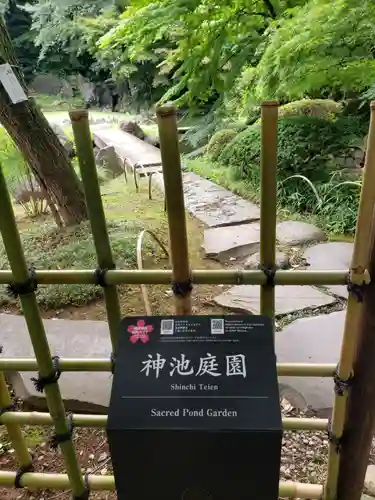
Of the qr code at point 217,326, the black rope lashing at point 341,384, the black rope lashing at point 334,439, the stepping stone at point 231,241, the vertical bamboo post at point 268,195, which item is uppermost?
the vertical bamboo post at point 268,195

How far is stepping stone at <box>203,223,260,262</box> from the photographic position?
121 inches

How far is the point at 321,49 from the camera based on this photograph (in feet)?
9.01

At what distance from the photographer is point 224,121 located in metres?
6.75

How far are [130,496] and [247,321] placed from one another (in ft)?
1.29

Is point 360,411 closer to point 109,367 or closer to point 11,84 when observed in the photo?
point 109,367

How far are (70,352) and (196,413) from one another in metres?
1.39

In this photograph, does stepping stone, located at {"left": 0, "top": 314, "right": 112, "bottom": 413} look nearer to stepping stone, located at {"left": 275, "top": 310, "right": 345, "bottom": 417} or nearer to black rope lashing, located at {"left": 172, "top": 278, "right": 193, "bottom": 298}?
stepping stone, located at {"left": 275, "top": 310, "right": 345, "bottom": 417}

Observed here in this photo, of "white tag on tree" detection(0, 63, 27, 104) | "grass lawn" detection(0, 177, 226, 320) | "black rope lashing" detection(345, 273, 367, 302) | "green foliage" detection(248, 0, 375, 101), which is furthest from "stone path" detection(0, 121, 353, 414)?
"white tag on tree" detection(0, 63, 27, 104)

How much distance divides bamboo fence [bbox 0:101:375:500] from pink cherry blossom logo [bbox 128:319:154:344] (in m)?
0.10

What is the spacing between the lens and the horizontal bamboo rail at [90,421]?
3.59 ft

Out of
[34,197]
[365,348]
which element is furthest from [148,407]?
[34,197]

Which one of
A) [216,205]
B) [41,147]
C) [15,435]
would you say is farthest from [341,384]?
[216,205]

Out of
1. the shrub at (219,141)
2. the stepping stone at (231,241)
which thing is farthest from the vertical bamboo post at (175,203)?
the shrub at (219,141)

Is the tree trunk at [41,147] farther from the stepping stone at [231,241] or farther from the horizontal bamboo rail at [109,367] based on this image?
the horizontal bamboo rail at [109,367]
